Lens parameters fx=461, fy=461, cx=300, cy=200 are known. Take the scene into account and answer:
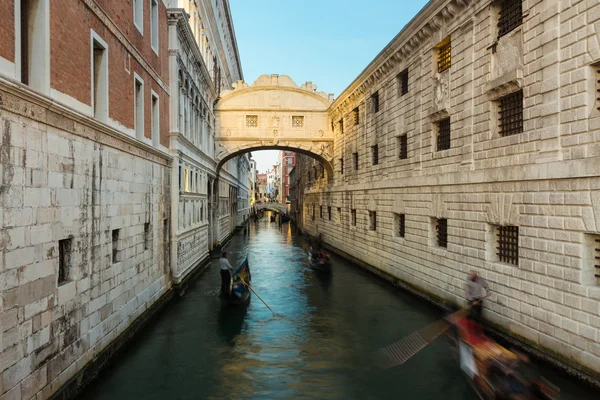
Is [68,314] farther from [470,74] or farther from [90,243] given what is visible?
[470,74]

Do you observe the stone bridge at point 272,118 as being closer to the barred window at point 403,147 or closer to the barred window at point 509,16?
the barred window at point 403,147

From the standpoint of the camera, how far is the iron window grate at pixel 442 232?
13.2 metres

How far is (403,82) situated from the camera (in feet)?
55.2

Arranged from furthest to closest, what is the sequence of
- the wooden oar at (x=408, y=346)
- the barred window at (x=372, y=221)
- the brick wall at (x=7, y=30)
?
the barred window at (x=372, y=221)
the wooden oar at (x=408, y=346)
the brick wall at (x=7, y=30)

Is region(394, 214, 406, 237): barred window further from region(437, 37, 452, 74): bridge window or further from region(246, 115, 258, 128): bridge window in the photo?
region(246, 115, 258, 128): bridge window

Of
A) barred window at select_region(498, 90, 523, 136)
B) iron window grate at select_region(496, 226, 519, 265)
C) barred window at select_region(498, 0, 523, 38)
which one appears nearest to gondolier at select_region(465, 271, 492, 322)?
iron window grate at select_region(496, 226, 519, 265)

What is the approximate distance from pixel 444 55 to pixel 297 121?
555 inches

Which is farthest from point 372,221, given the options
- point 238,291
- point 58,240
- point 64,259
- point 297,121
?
point 58,240

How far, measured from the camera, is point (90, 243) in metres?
8.09

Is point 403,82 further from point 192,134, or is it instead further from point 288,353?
point 288,353

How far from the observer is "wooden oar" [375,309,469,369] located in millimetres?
9453

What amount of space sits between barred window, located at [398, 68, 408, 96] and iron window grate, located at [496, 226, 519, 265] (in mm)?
7728

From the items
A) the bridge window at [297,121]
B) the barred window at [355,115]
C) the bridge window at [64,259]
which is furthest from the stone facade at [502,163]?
the bridge window at [297,121]

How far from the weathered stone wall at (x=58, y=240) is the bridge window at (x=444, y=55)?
8.80m
